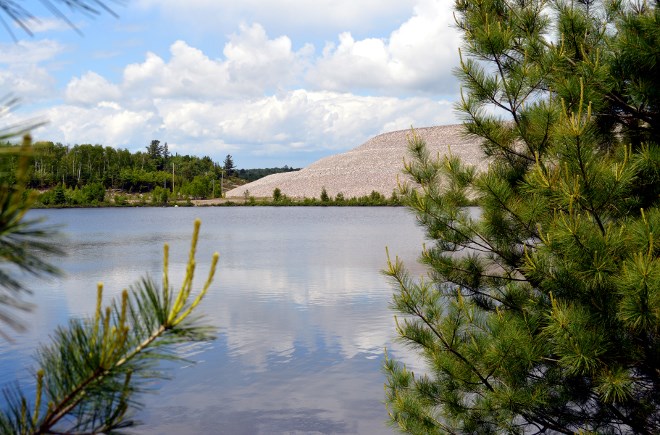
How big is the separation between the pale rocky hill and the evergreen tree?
79.1m

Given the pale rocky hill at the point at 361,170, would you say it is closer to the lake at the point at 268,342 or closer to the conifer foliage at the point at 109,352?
the lake at the point at 268,342

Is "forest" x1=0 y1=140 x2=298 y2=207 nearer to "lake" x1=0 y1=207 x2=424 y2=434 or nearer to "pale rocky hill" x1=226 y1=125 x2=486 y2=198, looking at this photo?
"pale rocky hill" x1=226 y1=125 x2=486 y2=198

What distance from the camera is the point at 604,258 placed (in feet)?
13.7

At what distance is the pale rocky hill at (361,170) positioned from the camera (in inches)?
3590

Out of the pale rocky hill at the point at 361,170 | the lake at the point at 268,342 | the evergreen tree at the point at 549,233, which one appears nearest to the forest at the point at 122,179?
the pale rocky hill at the point at 361,170

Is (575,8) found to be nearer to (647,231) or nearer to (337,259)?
(647,231)

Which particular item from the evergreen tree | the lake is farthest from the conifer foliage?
the evergreen tree

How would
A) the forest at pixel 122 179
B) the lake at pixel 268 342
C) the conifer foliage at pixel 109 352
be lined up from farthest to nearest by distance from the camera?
1. the forest at pixel 122 179
2. the lake at pixel 268 342
3. the conifer foliage at pixel 109 352

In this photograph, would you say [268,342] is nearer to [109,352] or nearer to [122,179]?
[109,352]

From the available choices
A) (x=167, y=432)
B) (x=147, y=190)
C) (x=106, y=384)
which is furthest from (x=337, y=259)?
(x=147, y=190)

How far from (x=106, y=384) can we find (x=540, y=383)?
4547 millimetres

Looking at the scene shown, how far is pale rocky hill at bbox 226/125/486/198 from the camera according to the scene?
91.2 m

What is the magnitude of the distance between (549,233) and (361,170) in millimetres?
93821

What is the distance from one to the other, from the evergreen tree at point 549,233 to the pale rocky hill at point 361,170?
79.1m
